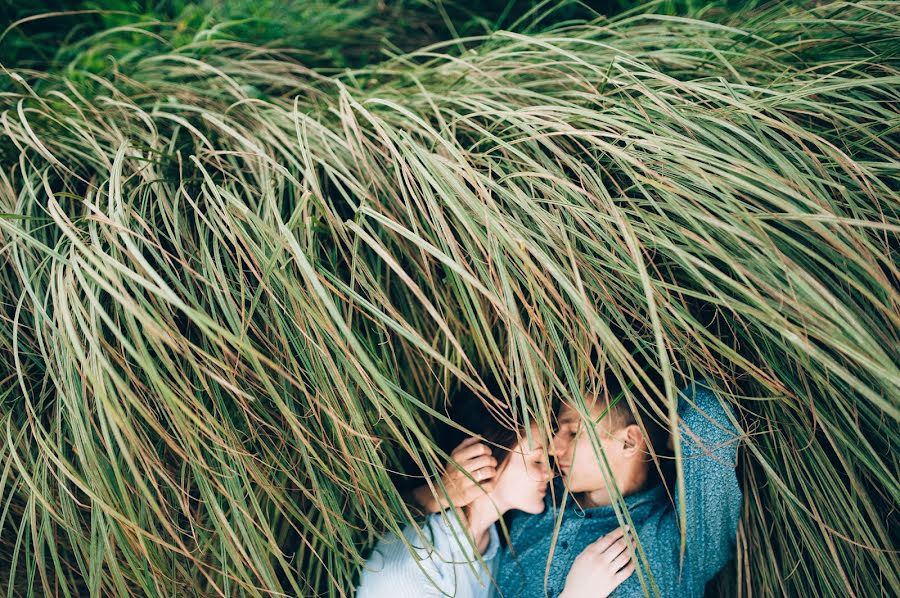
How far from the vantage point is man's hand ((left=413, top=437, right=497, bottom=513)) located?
49.7 inches

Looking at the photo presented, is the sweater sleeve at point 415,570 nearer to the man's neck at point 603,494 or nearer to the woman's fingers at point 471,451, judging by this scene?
the woman's fingers at point 471,451

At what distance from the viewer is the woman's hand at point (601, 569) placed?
121 cm

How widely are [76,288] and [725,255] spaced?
111 centimetres

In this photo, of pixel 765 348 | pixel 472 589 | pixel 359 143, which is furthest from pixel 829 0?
pixel 472 589

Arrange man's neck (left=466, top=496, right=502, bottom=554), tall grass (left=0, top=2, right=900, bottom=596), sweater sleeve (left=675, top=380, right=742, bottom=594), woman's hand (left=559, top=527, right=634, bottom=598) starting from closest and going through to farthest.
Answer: tall grass (left=0, top=2, right=900, bottom=596)
sweater sleeve (left=675, top=380, right=742, bottom=594)
woman's hand (left=559, top=527, right=634, bottom=598)
man's neck (left=466, top=496, right=502, bottom=554)

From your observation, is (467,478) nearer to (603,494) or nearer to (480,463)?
(480,463)

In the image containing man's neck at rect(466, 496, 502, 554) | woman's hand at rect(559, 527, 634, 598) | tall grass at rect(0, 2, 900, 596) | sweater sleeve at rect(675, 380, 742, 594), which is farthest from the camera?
man's neck at rect(466, 496, 502, 554)

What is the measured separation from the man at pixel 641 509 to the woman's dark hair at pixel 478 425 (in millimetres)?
142

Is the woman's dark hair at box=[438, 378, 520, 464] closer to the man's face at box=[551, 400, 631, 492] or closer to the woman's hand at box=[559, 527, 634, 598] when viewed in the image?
the man's face at box=[551, 400, 631, 492]

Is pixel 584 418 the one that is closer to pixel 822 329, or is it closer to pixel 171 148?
pixel 822 329

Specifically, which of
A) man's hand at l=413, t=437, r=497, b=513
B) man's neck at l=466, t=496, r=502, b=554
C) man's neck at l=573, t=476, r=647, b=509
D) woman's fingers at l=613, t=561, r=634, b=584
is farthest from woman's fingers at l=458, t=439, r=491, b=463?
woman's fingers at l=613, t=561, r=634, b=584

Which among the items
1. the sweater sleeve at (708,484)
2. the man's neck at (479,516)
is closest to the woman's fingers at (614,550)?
the sweater sleeve at (708,484)

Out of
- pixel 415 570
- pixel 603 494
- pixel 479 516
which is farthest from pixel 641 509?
pixel 415 570

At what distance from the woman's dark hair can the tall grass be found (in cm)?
11
